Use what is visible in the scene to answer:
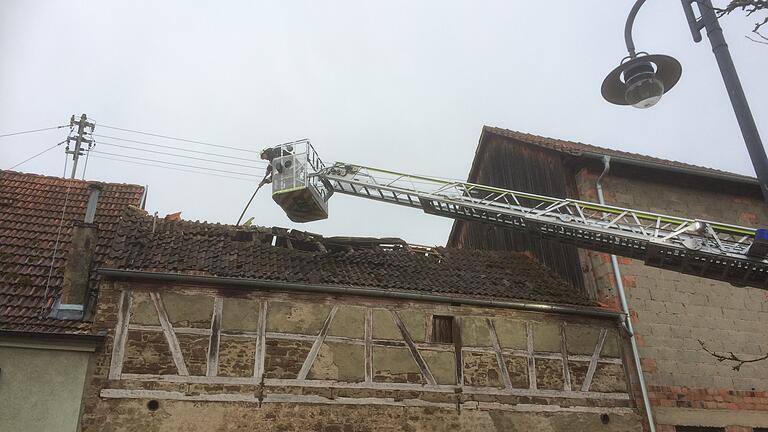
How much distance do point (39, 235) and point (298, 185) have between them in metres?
5.43

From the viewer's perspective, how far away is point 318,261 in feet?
39.4

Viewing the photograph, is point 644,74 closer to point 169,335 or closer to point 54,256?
point 169,335

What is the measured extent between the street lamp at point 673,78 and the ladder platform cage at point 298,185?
25.8 ft

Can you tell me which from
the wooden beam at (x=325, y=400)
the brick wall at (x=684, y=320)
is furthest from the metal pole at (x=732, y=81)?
the brick wall at (x=684, y=320)

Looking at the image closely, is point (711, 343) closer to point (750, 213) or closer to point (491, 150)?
point (750, 213)

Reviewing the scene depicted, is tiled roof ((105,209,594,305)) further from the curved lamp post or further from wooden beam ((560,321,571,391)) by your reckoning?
the curved lamp post

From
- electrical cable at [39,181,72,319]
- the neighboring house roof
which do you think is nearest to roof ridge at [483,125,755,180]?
the neighboring house roof

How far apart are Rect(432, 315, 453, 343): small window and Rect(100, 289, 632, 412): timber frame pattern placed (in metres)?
0.17

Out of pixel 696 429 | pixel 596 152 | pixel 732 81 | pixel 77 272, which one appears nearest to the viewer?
pixel 732 81

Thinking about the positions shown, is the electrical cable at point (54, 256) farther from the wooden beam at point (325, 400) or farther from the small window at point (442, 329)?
the small window at point (442, 329)

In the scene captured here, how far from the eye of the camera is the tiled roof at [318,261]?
10.9m

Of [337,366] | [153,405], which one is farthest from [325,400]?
[153,405]

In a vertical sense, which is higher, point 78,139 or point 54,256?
point 78,139

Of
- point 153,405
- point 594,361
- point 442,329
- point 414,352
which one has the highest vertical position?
point 442,329
